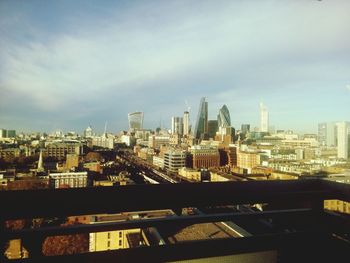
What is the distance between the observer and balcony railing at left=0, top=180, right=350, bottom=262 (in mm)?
659

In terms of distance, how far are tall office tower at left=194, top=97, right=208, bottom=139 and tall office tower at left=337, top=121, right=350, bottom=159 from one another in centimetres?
3443

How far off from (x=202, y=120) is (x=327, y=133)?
31.9 metres

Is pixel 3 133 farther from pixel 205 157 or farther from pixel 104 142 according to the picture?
pixel 205 157

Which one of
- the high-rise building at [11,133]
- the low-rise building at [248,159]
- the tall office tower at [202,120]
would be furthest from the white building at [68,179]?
the tall office tower at [202,120]

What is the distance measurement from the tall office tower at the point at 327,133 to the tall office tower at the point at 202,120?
90.0 ft

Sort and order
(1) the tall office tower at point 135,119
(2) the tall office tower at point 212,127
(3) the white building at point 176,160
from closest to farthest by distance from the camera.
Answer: (3) the white building at point 176,160
(2) the tall office tower at point 212,127
(1) the tall office tower at point 135,119

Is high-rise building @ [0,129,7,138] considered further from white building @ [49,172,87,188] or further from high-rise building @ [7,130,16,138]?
white building @ [49,172,87,188]

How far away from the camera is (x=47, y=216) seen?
64 cm

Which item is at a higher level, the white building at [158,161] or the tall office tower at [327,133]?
the tall office tower at [327,133]

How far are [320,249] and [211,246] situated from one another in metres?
0.33

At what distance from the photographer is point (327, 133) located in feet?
81.6

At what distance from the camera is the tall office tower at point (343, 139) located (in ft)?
59.6

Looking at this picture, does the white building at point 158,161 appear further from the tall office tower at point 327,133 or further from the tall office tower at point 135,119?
the tall office tower at point 135,119

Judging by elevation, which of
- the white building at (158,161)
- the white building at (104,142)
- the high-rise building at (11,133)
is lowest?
the white building at (158,161)
